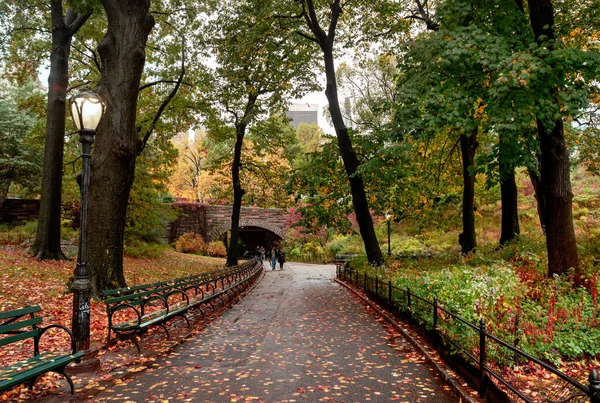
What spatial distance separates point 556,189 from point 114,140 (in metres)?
9.74

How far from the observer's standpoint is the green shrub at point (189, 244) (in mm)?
36650

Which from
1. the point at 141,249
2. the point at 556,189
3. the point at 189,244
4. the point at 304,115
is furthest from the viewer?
the point at 304,115

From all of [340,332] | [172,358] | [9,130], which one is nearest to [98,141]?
[172,358]

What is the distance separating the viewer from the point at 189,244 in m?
36.9

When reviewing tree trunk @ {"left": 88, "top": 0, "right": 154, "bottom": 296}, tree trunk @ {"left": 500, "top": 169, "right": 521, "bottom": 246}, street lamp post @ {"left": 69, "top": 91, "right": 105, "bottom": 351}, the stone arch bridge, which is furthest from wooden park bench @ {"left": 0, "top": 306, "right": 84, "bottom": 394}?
the stone arch bridge

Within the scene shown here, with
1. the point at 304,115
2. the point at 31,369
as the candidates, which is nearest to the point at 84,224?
the point at 31,369

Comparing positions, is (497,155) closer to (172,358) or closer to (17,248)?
(172,358)

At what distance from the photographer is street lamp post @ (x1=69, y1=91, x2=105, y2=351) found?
5816 mm

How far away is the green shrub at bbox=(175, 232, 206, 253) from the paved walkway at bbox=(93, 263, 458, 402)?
27.8 meters

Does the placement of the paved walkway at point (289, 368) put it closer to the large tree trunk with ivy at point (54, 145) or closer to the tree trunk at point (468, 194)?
the tree trunk at point (468, 194)

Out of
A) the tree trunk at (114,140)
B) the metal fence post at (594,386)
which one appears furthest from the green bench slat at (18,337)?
the metal fence post at (594,386)

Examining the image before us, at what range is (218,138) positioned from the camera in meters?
21.7

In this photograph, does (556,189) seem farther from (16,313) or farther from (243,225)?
(243,225)

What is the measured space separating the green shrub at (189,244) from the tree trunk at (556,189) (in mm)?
31388
